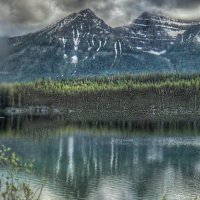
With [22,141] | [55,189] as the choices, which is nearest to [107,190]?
[55,189]

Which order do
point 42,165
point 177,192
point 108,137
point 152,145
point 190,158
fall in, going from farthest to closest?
point 108,137 < point 152,145 < point 190,158 < point 42,165 < point 177,192

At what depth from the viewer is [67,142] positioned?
107 m

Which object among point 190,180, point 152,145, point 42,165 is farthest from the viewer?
point 152,145

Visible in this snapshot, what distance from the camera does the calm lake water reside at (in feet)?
175

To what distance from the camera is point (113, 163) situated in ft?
244

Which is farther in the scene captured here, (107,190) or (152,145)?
(152,145)

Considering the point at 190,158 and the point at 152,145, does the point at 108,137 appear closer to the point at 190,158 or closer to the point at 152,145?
the point at 152,145

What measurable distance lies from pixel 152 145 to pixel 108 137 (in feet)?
67.7

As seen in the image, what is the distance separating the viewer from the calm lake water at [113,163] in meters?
53.3

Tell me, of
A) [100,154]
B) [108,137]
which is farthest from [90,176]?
[108,137]

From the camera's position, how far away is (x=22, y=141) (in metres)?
106

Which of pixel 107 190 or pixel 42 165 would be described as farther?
pixel 42 165

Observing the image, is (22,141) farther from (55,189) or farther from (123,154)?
(55,189)

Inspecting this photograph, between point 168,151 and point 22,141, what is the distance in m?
34.8
